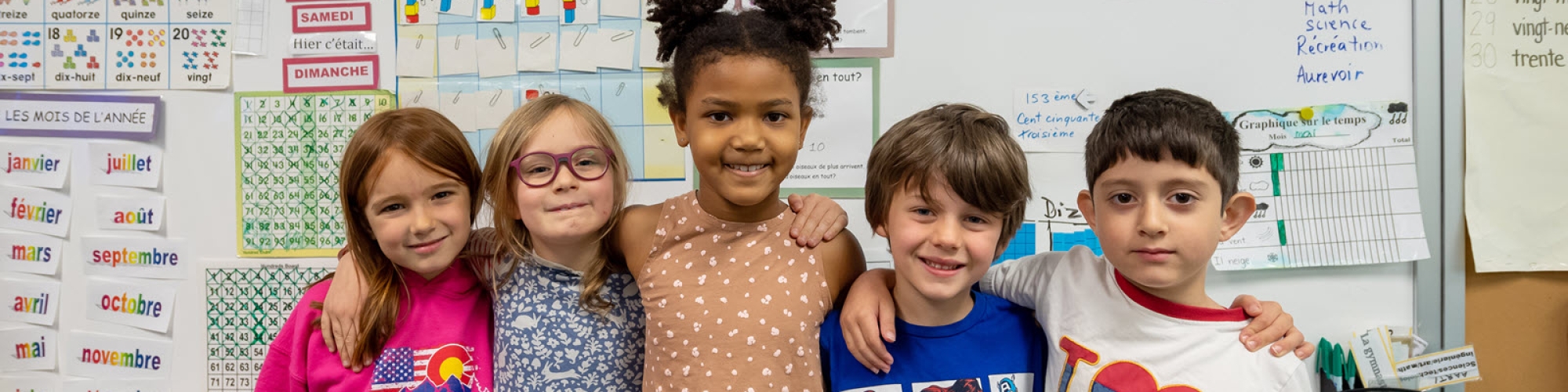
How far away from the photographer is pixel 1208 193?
94 cm

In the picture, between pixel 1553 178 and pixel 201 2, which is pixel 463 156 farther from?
pixel 1553 178

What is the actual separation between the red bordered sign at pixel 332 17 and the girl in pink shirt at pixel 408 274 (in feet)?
1.68

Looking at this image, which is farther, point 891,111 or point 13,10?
point 13,10

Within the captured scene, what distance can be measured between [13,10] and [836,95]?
1.75 m

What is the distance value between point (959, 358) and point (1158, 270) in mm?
268

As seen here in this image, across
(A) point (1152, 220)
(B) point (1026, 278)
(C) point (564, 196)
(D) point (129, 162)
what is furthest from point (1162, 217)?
(D) point (129, 162)

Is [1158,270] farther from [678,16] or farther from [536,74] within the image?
[536,74]

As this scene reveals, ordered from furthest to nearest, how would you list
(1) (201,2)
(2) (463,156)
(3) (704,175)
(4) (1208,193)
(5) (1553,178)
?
(1) (201,2) → (5) (1553,178) → (2) (463,156) → (3) (704,175) → (4) (1208,193)

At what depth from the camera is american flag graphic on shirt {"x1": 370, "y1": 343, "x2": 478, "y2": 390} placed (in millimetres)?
1160

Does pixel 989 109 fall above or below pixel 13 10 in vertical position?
below

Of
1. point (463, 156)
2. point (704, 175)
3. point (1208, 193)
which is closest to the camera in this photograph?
point (1208, 193)

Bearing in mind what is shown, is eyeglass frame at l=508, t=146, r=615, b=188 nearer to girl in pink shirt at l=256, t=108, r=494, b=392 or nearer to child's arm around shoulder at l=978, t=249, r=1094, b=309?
girl in pink shirt at l=256, t=108, r=494, b=392

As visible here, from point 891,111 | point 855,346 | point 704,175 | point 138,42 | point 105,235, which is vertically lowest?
point 855,346

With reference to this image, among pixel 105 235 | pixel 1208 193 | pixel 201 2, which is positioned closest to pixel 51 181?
pixel 105 235
